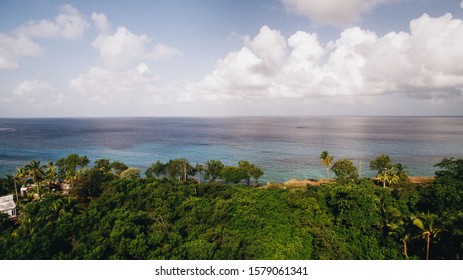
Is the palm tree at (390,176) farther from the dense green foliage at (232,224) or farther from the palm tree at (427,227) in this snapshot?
the palm tree at (427,227)

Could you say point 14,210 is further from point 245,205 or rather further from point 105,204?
point 245,205

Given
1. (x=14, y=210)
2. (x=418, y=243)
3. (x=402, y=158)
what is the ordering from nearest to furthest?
1. (x=418, y=243)
2. (x=14, y=210)
3. (x=402, y=158)

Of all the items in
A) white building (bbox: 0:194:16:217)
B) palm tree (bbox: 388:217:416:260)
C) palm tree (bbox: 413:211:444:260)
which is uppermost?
palm tree (bbox: 413:211:444:260)

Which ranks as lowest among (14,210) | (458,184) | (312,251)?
(14,210)

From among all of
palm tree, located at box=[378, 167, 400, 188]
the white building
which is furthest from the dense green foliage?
palm tree, located at box=[378, 167, 400, 188]

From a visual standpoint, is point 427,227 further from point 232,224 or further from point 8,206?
point 8,206

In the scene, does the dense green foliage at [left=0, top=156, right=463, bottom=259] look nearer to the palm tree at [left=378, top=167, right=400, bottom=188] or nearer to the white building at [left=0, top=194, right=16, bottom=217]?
the white building at [left=0, top=194, right=16, bottom=217]

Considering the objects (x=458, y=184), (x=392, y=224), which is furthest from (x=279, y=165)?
(x=392, y=224)

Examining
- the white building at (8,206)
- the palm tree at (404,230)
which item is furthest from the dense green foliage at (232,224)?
the white building at (8,206)
